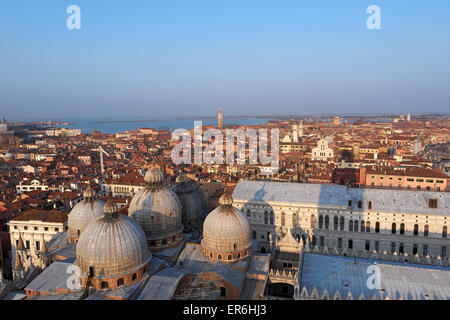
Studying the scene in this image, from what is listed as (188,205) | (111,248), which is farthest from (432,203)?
(111,248)

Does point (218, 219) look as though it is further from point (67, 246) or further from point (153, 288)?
point (67, 246)

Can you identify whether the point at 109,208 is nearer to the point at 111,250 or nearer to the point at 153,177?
the point at 111,250

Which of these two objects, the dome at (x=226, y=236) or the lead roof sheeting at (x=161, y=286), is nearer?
the lead roof sheeting at (x=161, y=286)

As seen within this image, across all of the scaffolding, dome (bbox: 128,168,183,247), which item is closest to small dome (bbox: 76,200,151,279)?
the scaffolding

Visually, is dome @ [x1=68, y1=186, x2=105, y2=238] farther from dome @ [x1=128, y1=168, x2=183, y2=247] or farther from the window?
the window

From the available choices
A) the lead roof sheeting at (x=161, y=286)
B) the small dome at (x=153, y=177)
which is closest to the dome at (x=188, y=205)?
the small dome at (x=153, y=177)

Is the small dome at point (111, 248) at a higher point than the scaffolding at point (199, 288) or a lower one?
higher

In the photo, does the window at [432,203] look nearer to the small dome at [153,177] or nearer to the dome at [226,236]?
the dome at [226,236]
